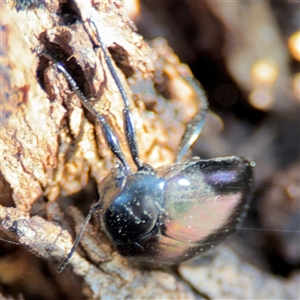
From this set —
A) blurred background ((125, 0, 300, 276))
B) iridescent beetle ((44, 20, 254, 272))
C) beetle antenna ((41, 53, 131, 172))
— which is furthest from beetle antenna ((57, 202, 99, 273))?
blurred background ((125, 0, 300, 276))

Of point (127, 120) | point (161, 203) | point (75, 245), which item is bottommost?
point (161, 203)

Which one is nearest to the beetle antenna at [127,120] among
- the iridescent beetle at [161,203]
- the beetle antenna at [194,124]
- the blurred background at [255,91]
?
the iridescent beetle at [161,203]

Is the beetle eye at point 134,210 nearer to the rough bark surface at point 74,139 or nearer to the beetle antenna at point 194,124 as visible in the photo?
the rough bark surface at point 74,139

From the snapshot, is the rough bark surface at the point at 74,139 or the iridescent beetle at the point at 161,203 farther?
the iridescent beetle at the point at 161,203

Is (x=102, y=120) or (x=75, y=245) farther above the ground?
(x=102, y=120)

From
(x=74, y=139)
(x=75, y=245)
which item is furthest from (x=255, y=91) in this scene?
(x=75, y=245)

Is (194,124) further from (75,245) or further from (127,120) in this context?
(75,245)
